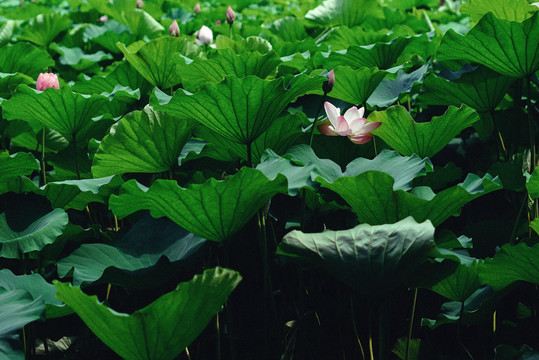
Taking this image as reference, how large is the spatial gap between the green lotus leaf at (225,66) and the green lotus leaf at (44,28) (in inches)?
54.4

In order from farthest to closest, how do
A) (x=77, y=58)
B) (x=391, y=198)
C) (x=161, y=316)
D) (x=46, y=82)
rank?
(x=77, y=58), (x=46, y=82), (x=391, y=198), (x=161, y=316)

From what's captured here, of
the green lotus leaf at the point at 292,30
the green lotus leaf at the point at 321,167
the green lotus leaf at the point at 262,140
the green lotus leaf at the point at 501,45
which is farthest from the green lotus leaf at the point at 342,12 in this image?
the green lotus leaf at the point at 321,167

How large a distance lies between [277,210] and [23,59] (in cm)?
117

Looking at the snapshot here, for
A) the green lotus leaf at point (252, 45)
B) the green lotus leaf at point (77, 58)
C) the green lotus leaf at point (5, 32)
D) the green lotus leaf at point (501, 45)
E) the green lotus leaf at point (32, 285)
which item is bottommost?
the green lotus leaf at point (32, 285)

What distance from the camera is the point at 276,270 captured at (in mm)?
1386

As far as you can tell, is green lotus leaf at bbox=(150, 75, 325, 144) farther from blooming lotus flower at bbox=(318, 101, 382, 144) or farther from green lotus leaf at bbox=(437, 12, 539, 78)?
green lotus leaf at bbox=(437, 12, 539, 78)

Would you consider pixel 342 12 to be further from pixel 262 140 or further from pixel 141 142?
pixel 141 142

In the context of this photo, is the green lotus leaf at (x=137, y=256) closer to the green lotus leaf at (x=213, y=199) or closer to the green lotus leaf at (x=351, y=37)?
the green lotus leaf at (x=213, y=199)

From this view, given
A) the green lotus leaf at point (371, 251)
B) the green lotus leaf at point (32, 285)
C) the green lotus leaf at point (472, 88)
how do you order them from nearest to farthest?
the green lotus leaf at point (371, 251)
the green lotus leaf at point (32, 285)
the green lotus leaf at point (472, 88)

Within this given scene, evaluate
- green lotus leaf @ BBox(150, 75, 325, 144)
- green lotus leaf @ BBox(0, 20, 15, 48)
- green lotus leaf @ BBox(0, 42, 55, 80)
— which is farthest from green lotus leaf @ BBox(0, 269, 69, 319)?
green lotus leaf @ BBox(0, 20, 15, 48)

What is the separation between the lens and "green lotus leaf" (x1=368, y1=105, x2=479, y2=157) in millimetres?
1152

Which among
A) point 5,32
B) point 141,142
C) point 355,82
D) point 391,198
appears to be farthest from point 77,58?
point 391,198

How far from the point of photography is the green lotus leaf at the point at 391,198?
915mm

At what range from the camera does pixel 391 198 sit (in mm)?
931
